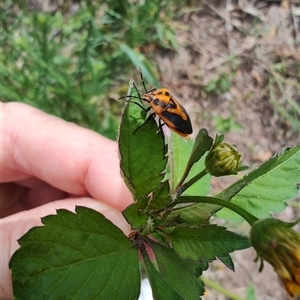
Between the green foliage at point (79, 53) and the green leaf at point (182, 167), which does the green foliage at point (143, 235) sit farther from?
the green foliage at point (79, 53)

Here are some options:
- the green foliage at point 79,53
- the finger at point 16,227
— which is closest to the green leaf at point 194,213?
the finger at point 16,227

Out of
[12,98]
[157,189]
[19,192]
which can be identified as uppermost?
[12,98]

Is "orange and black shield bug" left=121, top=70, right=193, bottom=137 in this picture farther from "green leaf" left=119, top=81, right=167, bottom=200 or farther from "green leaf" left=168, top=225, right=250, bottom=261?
"green leaf" left=168, top=225, right=250, bottom=261

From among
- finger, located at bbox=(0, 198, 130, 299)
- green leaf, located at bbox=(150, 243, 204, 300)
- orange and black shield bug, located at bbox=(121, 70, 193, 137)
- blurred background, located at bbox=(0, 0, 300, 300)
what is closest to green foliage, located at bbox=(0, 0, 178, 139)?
blurred background, located at bbox=(0, 0, 300, 300)

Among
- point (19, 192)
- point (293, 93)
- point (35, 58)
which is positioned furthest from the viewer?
point (293, 93)

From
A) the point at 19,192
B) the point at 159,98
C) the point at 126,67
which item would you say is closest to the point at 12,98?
the point at 19,192

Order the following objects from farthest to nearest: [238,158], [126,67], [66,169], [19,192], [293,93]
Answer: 1. [293,93]
2. [126,67]
3. [19,192]
4. [66,169]
5. [238,158]

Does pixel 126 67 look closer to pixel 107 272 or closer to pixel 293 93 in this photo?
pixel 293 93
